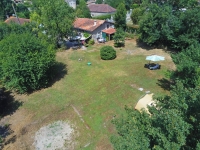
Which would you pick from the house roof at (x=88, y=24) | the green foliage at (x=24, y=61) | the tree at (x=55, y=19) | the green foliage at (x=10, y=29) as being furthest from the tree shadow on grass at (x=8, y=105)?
the house roof at (x=88, y=24)

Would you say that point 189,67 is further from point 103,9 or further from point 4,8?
point 4,8

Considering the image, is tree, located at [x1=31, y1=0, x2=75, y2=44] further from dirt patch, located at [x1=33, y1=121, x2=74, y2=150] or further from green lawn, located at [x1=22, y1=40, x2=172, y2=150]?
dirt patch, located at [x1=33, y1=121, x2=74, y2=150]

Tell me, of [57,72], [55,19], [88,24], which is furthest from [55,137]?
[88,24]

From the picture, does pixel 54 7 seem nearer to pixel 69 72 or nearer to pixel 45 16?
pixel 45 16

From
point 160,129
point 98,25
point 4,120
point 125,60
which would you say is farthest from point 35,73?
point 98,25

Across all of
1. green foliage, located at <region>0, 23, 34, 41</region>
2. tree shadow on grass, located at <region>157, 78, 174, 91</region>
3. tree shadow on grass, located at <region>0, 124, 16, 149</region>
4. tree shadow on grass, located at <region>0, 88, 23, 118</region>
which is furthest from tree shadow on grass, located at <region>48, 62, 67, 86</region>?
tree shadow on grass, located at <region>157, 78, 174, 91</region>

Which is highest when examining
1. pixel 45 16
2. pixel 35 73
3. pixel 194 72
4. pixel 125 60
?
pixel 45 16

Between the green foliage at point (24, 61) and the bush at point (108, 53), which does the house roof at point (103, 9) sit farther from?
the green foliage at point (24, 61)
